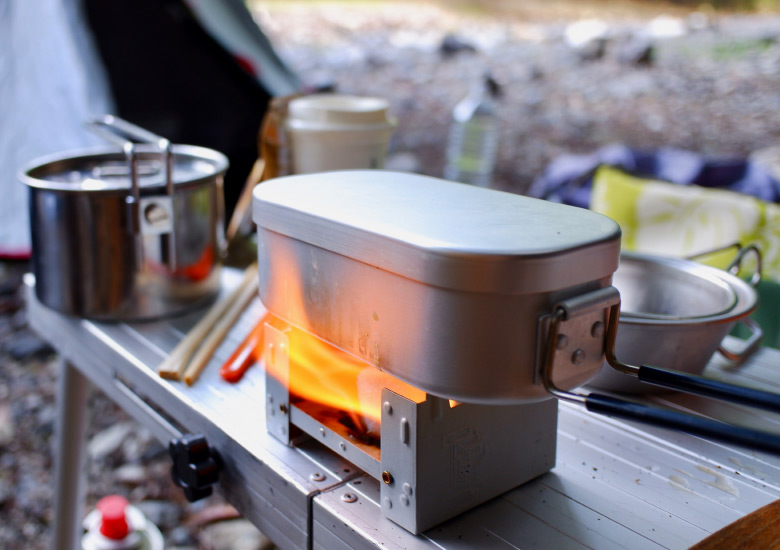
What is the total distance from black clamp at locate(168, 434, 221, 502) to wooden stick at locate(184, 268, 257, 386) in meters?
0.12

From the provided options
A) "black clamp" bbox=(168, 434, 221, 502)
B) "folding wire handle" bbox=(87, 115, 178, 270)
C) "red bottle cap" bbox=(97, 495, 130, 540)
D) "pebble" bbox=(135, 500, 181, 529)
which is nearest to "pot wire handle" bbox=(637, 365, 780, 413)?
"black clamp" bbox=(168, 434, 221, 502)

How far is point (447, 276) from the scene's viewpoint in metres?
0.46

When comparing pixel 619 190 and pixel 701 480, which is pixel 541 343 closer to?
pixel 701 480

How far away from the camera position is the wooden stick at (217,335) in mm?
877

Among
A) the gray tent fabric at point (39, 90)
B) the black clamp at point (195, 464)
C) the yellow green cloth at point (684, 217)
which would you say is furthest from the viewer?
the gray tent fabric at point (39, 90)

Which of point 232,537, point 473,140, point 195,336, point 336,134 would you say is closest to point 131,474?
point 232,537

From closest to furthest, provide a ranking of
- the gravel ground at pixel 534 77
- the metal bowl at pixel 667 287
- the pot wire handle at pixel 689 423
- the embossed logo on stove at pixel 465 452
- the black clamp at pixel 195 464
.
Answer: the pot wire handle at pixel 689 423 < the embossed logo on stove at pixel 465 452 < the black clamp at pixel 195 464 < the metal bowl at pixel 667 287 < the gravel ground at pixel 534 77

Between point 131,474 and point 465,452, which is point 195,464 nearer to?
point 465,452

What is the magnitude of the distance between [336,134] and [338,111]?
4 cm

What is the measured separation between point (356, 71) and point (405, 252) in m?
4.69

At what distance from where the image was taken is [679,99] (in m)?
4.43

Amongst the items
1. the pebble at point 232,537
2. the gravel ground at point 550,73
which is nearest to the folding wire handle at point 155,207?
the pebble at point 232,537

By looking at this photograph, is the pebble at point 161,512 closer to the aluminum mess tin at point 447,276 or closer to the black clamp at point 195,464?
the black clamp at point 195,464

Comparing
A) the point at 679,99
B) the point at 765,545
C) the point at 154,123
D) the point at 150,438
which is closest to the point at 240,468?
the point at 765,545
